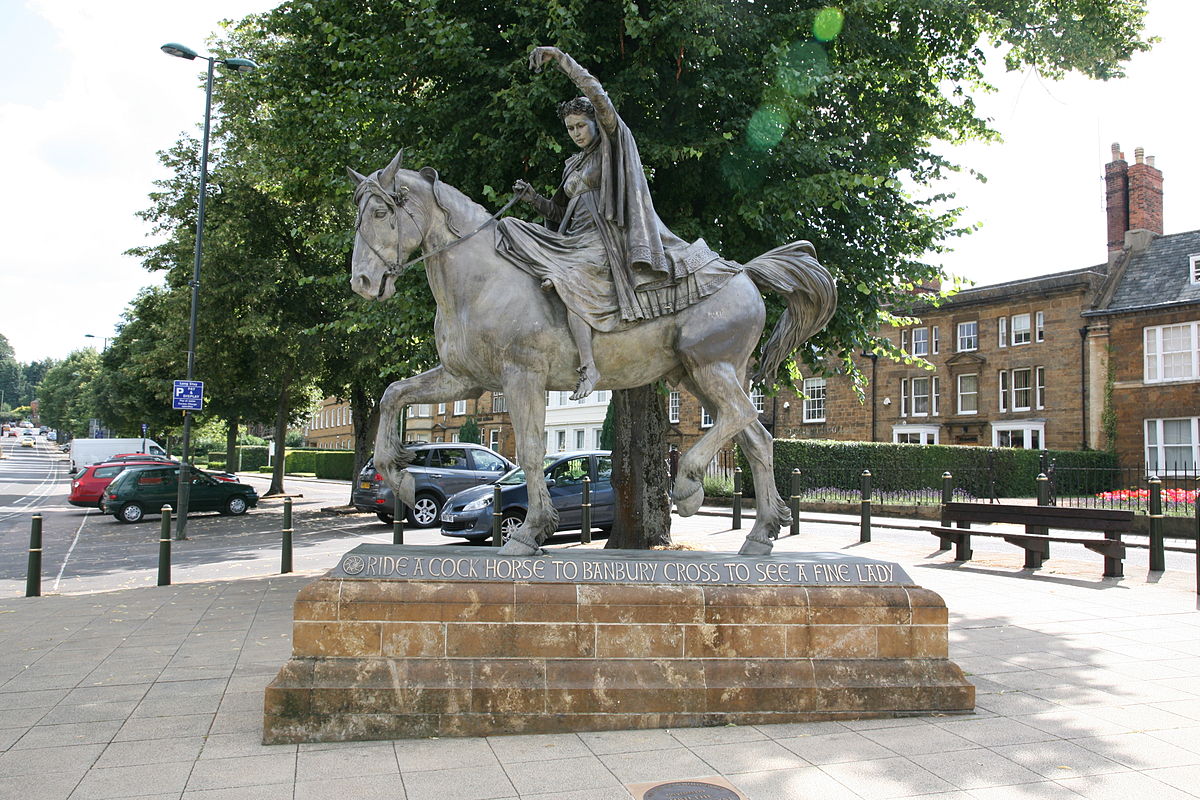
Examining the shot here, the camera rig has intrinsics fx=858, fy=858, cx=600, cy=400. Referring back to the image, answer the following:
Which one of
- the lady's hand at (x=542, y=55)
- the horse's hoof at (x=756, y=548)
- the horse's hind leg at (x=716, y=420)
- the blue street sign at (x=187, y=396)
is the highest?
the lady's hand at (x=542, y=55)

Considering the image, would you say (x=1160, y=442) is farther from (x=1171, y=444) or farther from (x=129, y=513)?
(x=129, y=513)

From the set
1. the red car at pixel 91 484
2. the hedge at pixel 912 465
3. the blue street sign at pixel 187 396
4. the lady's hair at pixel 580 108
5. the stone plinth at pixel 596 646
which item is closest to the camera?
the stone plinth at pixel 596 646

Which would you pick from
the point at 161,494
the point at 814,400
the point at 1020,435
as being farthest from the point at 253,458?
the point at 1020,435

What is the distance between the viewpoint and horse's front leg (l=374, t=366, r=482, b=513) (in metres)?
5.71

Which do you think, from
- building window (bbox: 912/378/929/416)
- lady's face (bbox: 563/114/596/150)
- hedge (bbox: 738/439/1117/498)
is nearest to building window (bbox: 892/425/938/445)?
building window (bbox: 912/378/929/416)

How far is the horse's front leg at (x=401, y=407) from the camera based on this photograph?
5.71 meters

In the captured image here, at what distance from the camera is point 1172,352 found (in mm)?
31812

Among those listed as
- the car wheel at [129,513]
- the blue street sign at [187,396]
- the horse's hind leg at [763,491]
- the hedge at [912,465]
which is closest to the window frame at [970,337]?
the hedge at [912,465]

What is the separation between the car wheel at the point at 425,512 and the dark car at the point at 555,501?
3.51 meters

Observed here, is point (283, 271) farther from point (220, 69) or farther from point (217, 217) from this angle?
point (220, 69)

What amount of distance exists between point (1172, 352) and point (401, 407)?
34.6 m

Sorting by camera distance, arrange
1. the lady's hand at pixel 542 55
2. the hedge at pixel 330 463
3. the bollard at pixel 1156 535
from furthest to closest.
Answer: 1. the hedge at pixel 330 463
2. the bollard at pixel 1156 535
3. the lady's hand at pixel 542 55

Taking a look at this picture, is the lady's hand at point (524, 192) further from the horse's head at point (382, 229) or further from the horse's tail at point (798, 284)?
the horse's tail at point (798, 284)

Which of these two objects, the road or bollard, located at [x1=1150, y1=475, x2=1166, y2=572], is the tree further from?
the road
